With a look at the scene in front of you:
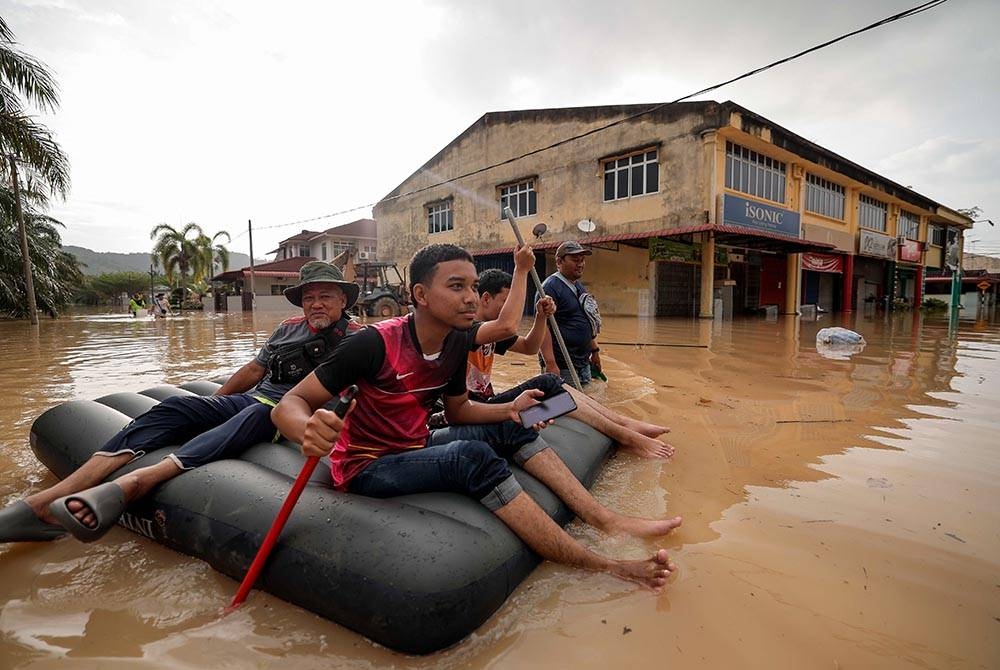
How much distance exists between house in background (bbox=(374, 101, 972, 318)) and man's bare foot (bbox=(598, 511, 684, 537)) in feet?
38.3

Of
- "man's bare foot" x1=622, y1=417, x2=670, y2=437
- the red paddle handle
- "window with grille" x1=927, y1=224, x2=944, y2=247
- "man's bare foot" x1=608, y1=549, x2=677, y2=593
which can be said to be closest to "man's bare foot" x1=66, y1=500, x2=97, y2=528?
the red paddle handle

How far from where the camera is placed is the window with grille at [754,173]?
50.4 feet

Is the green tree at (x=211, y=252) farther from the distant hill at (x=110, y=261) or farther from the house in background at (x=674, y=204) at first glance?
the distant hill at (x=110, y=261)

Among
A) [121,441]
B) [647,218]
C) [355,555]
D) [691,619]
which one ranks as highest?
[647,218]

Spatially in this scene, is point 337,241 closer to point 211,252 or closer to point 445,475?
point 211,252

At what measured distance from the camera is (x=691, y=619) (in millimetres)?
1685

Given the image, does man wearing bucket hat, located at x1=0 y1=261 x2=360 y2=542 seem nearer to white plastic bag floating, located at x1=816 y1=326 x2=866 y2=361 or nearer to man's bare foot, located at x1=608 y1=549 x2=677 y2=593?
man's bare foot, located at x1=608 y1=549 x2=677 y2=593

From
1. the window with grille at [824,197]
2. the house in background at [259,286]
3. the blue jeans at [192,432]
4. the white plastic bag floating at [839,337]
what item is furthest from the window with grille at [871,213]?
the house in background at [259,286]

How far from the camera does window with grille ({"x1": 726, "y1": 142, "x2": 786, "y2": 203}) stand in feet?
50.4

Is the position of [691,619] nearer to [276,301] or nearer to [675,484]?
[675,484]

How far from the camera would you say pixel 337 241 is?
3359cm

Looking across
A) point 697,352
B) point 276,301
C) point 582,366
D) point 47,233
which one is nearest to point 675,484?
point 582,366

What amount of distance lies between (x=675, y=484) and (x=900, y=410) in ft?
9.75

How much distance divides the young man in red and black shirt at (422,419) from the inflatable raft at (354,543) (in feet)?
0.25
